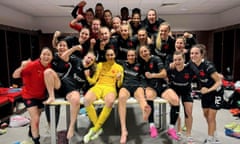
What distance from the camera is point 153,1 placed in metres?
6.54

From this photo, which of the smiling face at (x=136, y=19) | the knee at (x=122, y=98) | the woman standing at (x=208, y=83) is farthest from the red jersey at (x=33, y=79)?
the woman standing at (x=208, y=83)

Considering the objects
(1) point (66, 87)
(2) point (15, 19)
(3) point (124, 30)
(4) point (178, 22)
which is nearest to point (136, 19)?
(3) point (124, 30)

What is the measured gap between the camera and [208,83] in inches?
122

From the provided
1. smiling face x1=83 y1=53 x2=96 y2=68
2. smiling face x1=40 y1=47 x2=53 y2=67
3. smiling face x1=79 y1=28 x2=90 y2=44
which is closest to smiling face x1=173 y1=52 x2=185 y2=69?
smiling face x1=83 y1=53 x2=96 y2=68

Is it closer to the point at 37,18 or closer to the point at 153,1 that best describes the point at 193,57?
the point at 153,1

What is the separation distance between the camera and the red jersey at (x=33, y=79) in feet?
10.3

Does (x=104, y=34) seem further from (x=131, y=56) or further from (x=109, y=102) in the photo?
(x=109, y=102)

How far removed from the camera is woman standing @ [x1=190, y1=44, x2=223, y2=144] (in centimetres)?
304

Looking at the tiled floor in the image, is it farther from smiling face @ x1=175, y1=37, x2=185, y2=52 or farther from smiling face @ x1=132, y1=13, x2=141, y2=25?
smiling face @ x1=132, y1=13, x2=141, y2=25

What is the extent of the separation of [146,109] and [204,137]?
1.24 metres

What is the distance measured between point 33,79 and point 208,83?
7.72ft

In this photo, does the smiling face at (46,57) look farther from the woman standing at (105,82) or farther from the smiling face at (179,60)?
the smiling face at (179,60)

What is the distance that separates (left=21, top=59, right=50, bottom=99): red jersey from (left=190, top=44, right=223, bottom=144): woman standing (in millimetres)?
2080

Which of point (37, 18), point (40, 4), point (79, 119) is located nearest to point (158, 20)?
point (79, 119)
